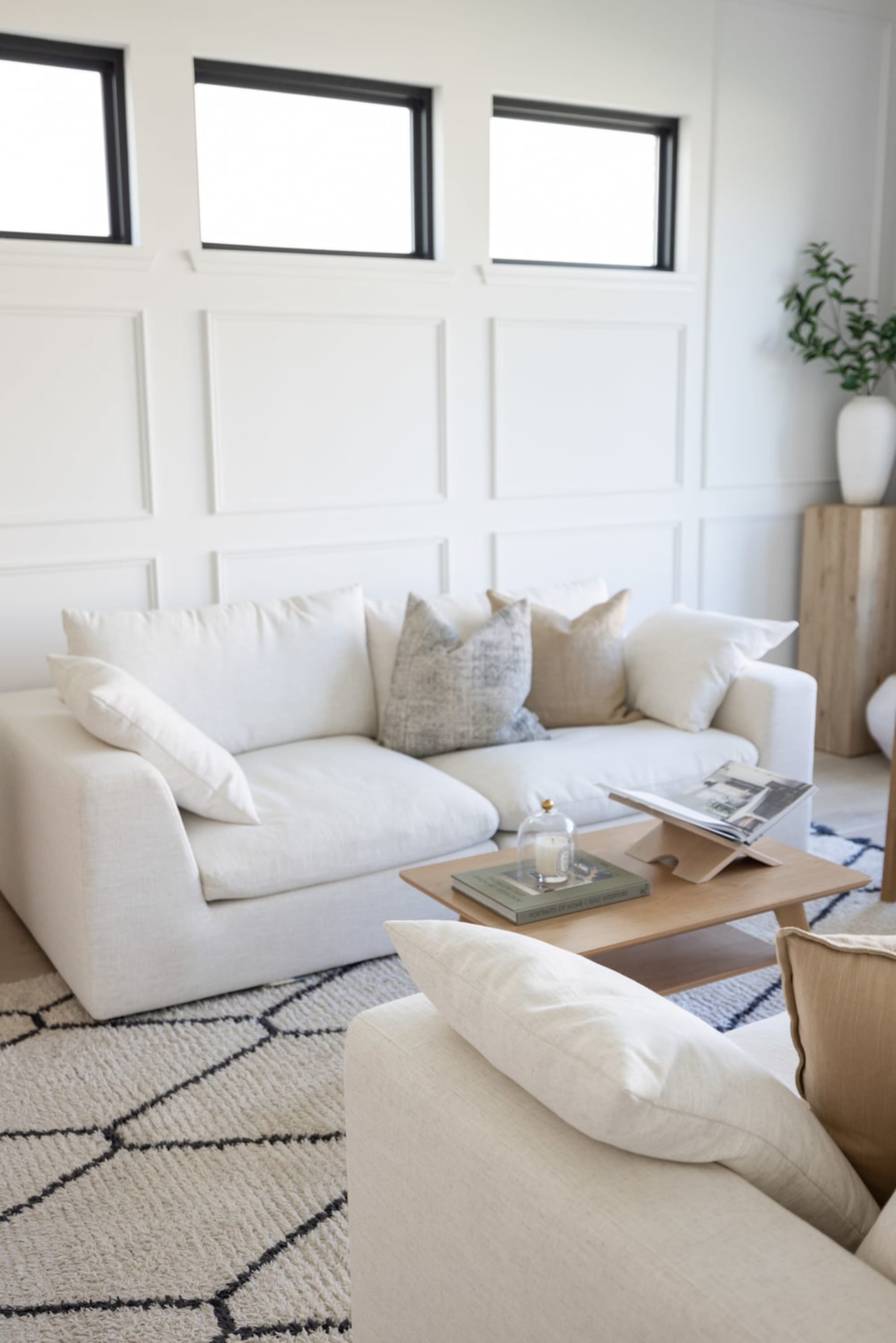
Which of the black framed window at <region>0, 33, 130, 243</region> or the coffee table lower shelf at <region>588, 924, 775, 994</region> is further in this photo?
the black framed window at <region>0, 33, 130, 243</region>

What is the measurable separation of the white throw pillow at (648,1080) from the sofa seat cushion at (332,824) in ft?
5.02

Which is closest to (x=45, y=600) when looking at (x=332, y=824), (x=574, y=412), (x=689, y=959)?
(x=332, y=824)

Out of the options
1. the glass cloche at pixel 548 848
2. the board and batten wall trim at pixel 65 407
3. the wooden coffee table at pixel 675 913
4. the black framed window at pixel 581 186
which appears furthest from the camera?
the black framed window at pixel 581 186

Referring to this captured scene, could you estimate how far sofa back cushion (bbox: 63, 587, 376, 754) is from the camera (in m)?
3.21

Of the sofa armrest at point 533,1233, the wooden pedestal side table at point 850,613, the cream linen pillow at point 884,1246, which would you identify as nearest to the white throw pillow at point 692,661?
the wooden pedestal side table at point 850,613

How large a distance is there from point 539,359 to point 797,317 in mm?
1233

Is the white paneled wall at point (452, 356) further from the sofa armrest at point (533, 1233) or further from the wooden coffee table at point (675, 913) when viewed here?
the sofa armrest at point (533, 1233)

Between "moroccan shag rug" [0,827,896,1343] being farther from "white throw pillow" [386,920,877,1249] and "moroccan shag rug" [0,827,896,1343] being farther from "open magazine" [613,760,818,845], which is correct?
"white throw pillow" [386,920,877,1249]

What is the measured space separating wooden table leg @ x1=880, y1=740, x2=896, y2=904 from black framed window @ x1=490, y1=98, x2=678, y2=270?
217 centimetres

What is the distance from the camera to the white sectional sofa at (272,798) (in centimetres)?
265

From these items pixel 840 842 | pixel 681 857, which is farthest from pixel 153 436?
pixel 840 842

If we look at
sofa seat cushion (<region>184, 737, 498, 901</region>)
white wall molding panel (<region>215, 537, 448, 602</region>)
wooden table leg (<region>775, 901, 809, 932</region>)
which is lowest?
wooden table leg (<region>775, 901, 809, 932</region>)

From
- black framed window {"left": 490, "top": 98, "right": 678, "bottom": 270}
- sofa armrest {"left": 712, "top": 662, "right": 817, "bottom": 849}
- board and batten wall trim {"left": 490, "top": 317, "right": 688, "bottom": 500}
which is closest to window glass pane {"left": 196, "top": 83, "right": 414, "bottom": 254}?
black framed window {"left": 490, "top": 98, "right": 678, "bottom": 270}

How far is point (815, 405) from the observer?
504cm
